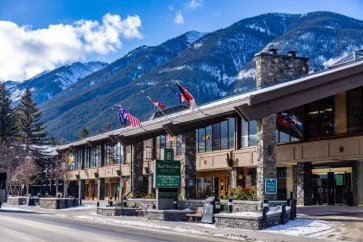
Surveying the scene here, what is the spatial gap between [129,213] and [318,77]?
604 inches

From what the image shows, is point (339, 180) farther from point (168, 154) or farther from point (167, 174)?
point (167, 174)

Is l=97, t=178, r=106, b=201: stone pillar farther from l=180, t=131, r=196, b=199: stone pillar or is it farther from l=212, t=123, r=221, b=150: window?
l=180, t=131, r=196, b=199: stone pillar

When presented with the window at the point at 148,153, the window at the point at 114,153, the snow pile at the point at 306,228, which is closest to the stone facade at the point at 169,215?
the snow pile at the point at 306,228

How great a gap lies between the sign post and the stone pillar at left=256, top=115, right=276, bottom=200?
6.82 metres

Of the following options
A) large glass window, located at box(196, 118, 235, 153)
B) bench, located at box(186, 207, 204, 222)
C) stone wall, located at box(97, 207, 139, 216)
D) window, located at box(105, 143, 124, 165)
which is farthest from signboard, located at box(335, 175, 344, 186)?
window, located at box(105, 143, 124, 165)

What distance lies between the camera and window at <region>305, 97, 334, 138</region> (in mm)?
35094

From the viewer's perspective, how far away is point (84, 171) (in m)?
73.8

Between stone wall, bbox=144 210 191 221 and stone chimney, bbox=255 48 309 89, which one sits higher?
stone chimney, bbox=255 48 309 89

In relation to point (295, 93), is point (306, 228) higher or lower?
lower

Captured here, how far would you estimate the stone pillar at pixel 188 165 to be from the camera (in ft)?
121

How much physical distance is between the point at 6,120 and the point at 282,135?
249ft

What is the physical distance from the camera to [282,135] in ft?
124

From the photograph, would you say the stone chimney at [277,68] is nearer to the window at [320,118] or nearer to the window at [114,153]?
the window at [320,118]

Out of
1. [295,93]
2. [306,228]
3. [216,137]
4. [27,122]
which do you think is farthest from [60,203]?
[27,122]
